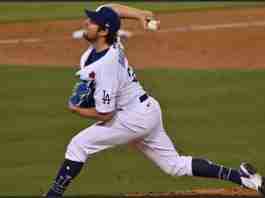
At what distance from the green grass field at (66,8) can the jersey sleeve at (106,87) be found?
47.5ft

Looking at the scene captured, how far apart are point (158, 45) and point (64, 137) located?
26.7 feet

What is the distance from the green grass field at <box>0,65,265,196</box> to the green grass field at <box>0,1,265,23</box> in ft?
20.6

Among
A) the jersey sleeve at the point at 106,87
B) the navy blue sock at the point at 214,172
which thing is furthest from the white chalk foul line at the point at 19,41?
the jersey sleeve at the point at 106,87

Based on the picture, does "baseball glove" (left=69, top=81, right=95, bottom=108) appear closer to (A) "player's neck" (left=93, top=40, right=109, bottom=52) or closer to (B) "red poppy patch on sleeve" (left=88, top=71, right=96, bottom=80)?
(B) "red poppy patch on sleeve" (left=88, top=71, right=96, bottom=80)

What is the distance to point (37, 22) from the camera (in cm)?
2239

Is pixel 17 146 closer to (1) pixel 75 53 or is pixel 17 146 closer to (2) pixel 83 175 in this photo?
(2) pixel 83 175

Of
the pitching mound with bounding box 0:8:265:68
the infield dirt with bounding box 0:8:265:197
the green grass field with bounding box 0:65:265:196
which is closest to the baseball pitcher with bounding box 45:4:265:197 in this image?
the green grass field with bounding box 0:65:265:196

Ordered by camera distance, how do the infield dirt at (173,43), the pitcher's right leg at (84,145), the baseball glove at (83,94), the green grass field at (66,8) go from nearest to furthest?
the baseball glove at (83,94) → the pitcher's right leg at (84,145) → the infield dirt at (173,43) → the green grass field at (66,8)

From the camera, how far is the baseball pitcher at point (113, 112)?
8.49 meters

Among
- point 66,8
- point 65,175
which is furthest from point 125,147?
point 66,8

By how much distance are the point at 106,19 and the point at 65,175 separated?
1.49 m

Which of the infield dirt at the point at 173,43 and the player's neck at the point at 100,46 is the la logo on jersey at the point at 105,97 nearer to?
the player's neck at the point at 100,46

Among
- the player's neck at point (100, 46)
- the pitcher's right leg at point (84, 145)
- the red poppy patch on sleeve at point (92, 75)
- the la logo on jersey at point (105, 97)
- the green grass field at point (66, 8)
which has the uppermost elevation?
the player's neck at point (100, 46)

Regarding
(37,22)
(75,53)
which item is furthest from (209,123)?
(37,22)
